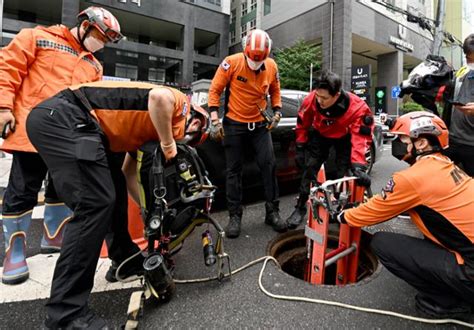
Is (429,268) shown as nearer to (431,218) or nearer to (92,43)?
(431,218)

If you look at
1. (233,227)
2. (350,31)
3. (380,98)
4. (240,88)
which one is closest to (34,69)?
(240,88)

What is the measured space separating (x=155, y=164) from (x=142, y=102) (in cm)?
33

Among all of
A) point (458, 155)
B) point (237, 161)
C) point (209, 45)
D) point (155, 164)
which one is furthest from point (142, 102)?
point (209, 45)

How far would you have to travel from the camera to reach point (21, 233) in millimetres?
1935

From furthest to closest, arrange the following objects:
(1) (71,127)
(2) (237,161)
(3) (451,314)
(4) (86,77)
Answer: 1. (2) (237,161)
2. (4) (86,77)
3. (3) (451,314)
4. (1) (71,127)

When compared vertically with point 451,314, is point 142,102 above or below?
above

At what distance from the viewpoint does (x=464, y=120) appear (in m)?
2.24

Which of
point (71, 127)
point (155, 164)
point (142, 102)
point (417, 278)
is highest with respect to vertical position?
point (142, 102)

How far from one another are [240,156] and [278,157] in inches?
38.0

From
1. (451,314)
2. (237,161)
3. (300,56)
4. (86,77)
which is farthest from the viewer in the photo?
(300,56)

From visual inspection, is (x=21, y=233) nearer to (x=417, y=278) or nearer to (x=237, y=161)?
(x=237, y=161)

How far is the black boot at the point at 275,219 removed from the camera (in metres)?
2.68

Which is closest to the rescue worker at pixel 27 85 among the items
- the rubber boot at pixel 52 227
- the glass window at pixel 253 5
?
A: the rubber boot at pixel 52 227

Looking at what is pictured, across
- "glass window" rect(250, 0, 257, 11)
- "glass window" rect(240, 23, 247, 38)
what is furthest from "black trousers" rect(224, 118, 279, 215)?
"glass window" rect(250, 0, 257, 11)
